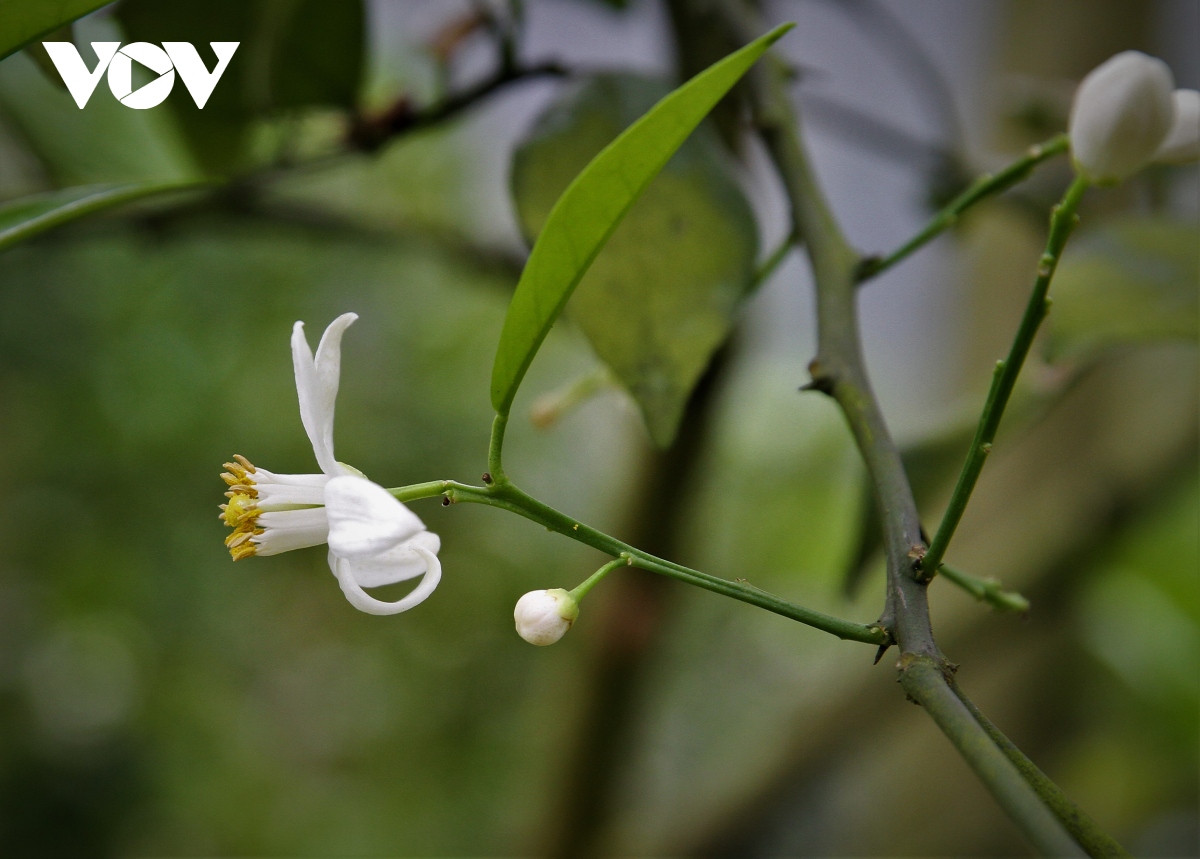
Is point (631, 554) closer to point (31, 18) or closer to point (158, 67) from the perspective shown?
point (31, 18)

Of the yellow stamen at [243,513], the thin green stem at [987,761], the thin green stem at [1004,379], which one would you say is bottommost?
the thin green stem at [987,761]

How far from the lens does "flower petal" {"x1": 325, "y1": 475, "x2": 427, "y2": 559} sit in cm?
15

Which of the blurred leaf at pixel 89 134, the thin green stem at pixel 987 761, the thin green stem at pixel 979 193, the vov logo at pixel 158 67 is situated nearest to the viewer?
the thin green stem at pixel 987 761

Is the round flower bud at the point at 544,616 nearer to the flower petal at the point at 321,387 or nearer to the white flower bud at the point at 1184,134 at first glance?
the flower petal at the point at 321,387

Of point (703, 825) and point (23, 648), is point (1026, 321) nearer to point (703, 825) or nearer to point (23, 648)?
point (703, 825)

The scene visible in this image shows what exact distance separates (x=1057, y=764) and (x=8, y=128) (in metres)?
0.88

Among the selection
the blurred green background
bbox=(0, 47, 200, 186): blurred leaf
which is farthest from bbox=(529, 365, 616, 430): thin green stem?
bbox=(0, 47, 200, 186): blurred leaf

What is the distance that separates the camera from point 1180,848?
1025 millimetres

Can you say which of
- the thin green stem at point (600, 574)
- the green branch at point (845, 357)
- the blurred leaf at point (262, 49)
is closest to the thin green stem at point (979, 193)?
the green branch at point (845, 357)

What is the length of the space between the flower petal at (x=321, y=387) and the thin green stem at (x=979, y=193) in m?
0.12

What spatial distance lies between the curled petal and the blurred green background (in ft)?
0.45

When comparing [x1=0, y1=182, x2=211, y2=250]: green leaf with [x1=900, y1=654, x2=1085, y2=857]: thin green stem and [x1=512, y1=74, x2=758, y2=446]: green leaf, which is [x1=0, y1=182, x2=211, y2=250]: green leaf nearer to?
[x1=512, y1=74, x2=758, y2=446]: green leaf

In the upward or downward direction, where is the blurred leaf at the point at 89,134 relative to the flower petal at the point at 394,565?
upward

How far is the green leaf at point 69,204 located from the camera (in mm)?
207
